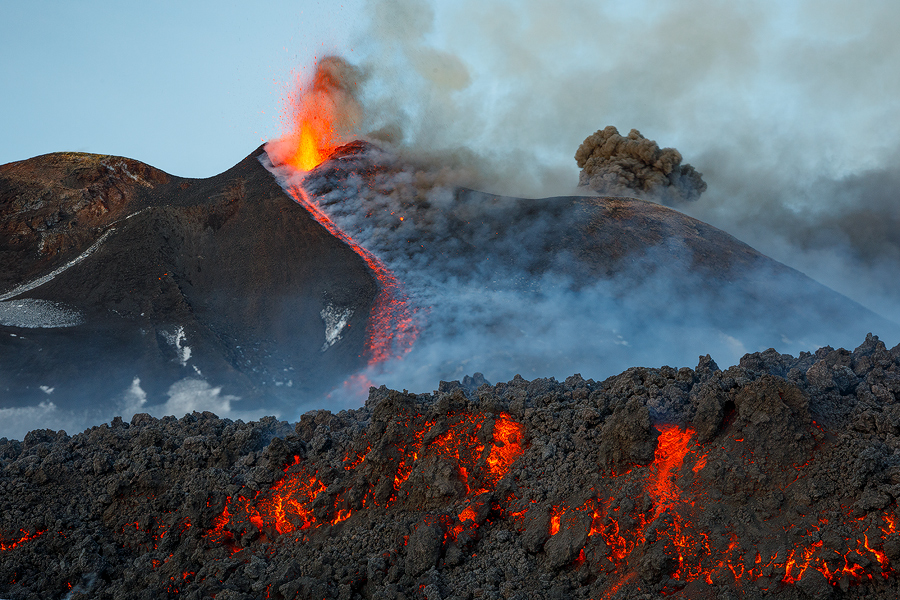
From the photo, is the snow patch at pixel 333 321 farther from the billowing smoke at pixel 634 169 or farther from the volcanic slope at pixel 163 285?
the billowing smoke at pixel 634 169

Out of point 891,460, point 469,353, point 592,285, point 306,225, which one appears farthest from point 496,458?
point 306,225

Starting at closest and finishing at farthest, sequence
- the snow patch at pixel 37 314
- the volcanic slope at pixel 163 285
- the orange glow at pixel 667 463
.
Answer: the orange glow at pixel 667 463 → the volcanic slope at pixel 163 285 → the snow patch at pixel 37 314

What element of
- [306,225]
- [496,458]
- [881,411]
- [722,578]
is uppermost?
[306,225]

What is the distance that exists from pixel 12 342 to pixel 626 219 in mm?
16171

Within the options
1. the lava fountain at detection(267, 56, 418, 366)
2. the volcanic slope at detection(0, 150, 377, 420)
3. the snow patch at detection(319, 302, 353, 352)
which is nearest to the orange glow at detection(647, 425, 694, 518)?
the volcanic slope at detection(0, 150, 377, 420)

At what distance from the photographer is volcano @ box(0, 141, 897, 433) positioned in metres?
15.4

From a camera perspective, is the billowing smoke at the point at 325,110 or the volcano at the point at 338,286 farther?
the billowing smoke at the point at 325,110

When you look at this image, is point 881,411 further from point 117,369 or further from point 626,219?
point 117,369

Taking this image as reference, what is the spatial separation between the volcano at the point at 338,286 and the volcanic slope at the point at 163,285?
0.05 meters

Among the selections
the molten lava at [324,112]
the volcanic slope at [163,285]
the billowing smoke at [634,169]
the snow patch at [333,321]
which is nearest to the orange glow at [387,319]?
the volcanic slope at [163,285]

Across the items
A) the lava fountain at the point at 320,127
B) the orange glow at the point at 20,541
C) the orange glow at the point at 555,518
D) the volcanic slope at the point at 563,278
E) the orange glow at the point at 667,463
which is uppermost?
the lava fountain at the point at 320,127

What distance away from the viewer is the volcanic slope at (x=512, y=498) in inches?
251

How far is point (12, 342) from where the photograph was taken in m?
16.7

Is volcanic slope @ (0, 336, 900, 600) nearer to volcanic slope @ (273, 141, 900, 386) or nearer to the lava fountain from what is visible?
volcanic slope @ (273, 141, 900, 386)
